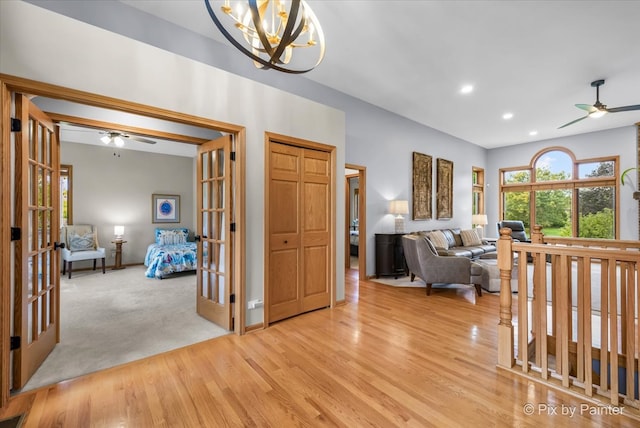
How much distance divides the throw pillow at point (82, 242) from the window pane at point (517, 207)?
10.9 metres

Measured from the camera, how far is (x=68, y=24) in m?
2.00

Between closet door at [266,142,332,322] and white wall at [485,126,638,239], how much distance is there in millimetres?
7283

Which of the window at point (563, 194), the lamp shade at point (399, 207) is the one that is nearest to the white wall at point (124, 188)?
the lamp shade at point (399, 207)

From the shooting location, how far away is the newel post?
7.32 ft

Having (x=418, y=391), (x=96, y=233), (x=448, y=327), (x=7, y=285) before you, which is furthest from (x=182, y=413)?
(x=96, y=233)

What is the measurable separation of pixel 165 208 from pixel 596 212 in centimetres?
1097

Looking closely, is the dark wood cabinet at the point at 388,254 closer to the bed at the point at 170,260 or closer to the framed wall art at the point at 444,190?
the framed wall art at the point at 444,190

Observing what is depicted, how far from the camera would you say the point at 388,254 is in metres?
5.34

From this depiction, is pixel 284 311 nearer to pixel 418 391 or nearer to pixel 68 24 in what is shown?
pixel 418 391

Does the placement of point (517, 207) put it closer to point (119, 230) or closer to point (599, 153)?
point (599, 153)

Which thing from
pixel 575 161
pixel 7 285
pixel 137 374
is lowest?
pixel 137 374

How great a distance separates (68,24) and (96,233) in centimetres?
560

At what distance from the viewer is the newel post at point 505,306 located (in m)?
2.23

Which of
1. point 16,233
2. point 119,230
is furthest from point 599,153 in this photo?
point 119,230
